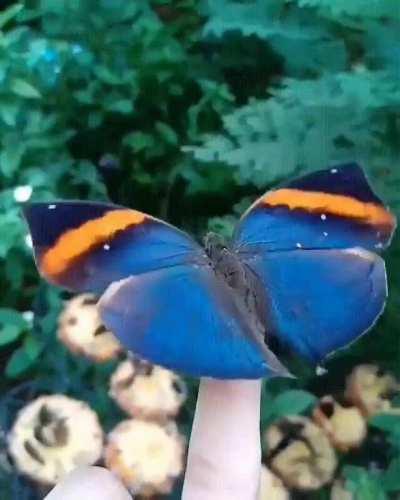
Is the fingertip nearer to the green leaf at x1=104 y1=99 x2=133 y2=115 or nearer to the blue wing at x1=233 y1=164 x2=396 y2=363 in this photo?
the blue wing at x1=233 y1=164 x2=396 y2=363

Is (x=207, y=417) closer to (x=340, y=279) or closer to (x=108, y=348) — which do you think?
(x=340, y=279)

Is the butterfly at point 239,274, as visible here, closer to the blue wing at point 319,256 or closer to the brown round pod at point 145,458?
the blue wing at point 319,256

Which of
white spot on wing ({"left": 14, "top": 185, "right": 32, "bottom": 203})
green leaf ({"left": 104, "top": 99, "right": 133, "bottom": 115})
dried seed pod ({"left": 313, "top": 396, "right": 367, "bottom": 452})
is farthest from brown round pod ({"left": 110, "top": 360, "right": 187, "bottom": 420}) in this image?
green leaf ({"left": 104, "top": 99, "right": 133, "bottom": 115})

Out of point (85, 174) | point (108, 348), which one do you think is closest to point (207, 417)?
point (108, 348)

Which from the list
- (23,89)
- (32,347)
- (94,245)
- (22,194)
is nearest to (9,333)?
(32,347)

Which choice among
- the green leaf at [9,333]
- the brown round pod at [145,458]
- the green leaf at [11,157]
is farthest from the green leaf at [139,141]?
the brown round pod at [145,458]

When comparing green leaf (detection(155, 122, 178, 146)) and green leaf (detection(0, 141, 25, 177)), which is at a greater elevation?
green leaf (detection(0, 141, 25, 177))
